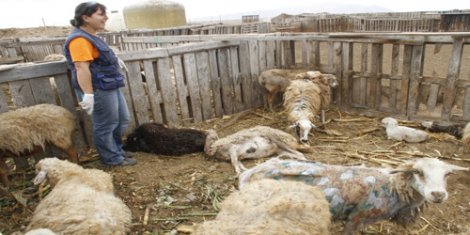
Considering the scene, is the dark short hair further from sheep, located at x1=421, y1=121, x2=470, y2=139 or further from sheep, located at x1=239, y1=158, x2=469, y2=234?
sheep, located at x1=421, y1=121, x2=470, y2=139

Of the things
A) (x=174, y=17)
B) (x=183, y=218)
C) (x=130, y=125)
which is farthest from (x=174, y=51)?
(x=174, y=17)

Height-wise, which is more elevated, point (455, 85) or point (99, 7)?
point (99, 7)

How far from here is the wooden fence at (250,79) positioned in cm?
533

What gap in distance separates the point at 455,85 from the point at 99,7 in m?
5.91

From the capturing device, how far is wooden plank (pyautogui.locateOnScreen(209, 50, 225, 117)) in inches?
280

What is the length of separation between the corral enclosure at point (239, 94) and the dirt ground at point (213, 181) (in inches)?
0.7

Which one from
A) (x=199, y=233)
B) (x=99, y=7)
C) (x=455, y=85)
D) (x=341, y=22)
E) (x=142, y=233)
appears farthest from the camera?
(x=341, y=22)

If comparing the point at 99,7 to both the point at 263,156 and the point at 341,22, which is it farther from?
the point at 341,22

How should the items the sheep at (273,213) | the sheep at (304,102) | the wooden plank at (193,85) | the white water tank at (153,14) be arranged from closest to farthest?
the sheep at (273,213), the sheep at (304,102), the wooden plank at (193,85), the white water tank at (153,14)

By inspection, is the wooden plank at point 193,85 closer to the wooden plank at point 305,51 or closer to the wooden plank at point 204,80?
the wooden plank at point 204,80

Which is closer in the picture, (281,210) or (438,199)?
(281,210)

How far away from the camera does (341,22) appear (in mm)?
20469

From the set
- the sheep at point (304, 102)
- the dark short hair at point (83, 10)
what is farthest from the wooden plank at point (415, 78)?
the dark short hair at point (83, 10)

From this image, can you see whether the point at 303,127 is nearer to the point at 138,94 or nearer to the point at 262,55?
the point at 262,55
